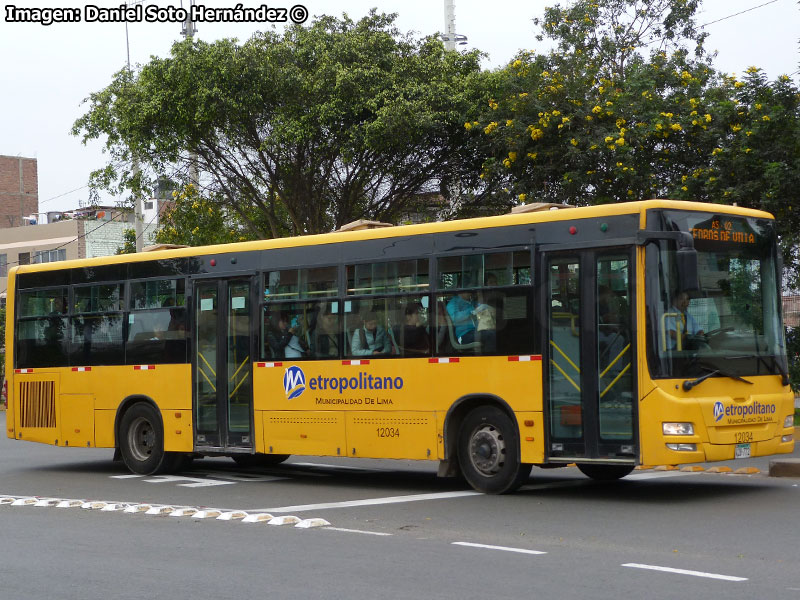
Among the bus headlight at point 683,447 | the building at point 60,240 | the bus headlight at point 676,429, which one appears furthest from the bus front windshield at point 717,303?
the building at point 60,240

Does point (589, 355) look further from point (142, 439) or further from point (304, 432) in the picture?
point (142, 439)

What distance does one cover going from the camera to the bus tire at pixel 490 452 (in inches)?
516

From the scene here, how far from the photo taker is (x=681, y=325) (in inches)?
478

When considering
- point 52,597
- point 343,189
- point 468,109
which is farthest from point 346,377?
point 343,189

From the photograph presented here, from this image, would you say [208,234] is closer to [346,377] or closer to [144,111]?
[144,111]

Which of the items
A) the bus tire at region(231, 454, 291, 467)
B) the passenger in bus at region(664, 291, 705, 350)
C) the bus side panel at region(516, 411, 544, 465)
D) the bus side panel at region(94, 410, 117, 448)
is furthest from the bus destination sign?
the bus side panel at region(94, 410, 117, 448)

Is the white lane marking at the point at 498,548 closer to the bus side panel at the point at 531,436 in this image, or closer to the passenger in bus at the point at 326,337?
the bus side panel at the point at 531,436

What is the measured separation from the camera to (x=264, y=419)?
15.4 metres

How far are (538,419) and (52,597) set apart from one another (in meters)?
6.34

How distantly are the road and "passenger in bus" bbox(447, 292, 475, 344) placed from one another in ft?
5.82

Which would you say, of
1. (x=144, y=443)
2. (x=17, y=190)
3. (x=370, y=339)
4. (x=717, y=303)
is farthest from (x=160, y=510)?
(x=17, y=190)

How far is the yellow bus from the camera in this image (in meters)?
12.2

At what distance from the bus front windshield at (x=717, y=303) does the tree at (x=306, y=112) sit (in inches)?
555

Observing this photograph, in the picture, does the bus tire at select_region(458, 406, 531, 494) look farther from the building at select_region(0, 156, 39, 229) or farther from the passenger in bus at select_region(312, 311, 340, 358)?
the building at select_region(0, 156, 39, 229)
